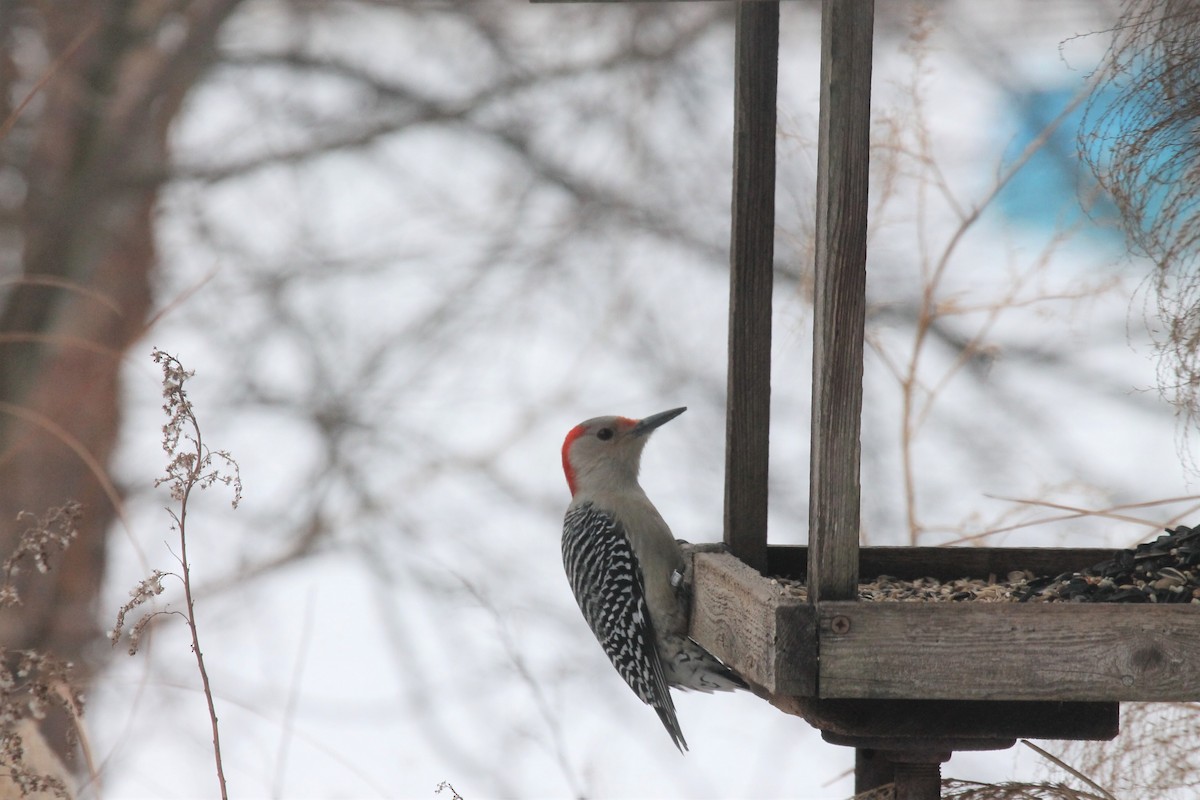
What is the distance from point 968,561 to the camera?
256 cm

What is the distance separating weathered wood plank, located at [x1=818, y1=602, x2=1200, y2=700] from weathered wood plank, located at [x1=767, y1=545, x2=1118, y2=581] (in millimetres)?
758

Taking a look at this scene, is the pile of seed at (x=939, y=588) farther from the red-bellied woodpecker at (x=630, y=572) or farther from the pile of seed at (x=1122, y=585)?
the red-bellied woodpecker at (x=630, y=572)

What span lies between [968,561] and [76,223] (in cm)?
518

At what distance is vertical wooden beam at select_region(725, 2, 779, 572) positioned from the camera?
2.62m

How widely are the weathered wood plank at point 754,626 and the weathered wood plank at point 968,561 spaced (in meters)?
0.25

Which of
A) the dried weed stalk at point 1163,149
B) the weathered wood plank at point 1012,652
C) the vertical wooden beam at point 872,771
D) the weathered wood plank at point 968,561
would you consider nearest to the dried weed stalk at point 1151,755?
the weathered wood plank at point 968,561

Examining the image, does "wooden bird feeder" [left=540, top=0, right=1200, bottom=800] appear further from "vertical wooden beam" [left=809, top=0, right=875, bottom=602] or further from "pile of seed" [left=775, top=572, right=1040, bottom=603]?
"pile of seed" [left=775, top=572, right=1040, bottom=603]

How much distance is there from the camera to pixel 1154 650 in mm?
1744

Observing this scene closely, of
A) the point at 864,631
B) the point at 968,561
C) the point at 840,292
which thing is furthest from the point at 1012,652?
the point at 968,561

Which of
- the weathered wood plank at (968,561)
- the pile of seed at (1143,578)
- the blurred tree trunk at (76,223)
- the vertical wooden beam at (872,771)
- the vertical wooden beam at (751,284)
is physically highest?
the blurred tree trunk at (76,223)

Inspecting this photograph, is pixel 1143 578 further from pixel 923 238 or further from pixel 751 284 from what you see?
pixel 923 238

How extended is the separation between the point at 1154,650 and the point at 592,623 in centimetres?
163

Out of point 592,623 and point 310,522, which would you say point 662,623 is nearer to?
point 592,623

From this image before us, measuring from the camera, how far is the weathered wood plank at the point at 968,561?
8.26 feet
